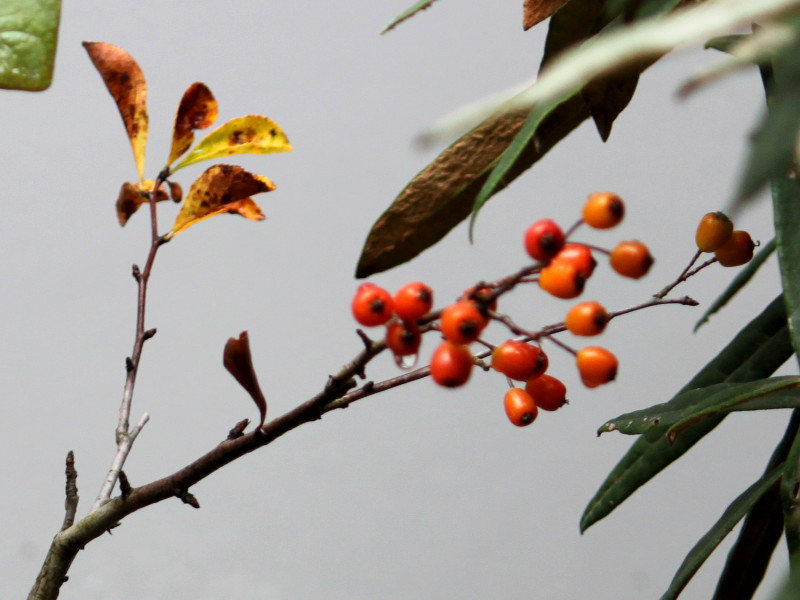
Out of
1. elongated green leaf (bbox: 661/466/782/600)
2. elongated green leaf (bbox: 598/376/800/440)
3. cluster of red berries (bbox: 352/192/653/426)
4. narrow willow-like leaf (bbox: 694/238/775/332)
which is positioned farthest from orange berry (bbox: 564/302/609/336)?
narrow willow-like leaf (bbox: 694/238/775/332)

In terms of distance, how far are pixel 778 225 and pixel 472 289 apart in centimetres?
15

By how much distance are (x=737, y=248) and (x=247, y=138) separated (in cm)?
24

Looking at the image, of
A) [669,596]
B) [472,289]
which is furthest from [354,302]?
[669,596]

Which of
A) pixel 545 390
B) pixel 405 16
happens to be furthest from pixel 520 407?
pixel 405 16

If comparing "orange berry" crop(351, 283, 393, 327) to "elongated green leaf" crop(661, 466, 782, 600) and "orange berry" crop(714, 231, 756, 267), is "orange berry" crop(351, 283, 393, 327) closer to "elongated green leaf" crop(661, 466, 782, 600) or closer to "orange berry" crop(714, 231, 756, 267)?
"orange berry" crop(714, 231, 756, 267)

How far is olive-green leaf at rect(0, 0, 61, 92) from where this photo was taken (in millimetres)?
373

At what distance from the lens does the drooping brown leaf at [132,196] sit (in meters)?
0.47

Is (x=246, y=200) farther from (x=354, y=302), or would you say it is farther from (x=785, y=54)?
(x=785, y=54)

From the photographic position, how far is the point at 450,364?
0.81 feet

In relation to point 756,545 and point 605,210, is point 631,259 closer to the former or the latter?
point 605,210

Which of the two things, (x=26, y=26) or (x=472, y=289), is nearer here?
(x=472, y=289)

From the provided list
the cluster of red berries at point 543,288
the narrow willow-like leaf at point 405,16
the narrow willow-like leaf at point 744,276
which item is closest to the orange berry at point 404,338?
the cluster of red berries at point 543,288

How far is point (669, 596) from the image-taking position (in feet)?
1.38

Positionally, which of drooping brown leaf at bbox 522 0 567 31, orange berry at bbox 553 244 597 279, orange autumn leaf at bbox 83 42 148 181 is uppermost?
drooping brown leaf at bbox 522 0 567 31
